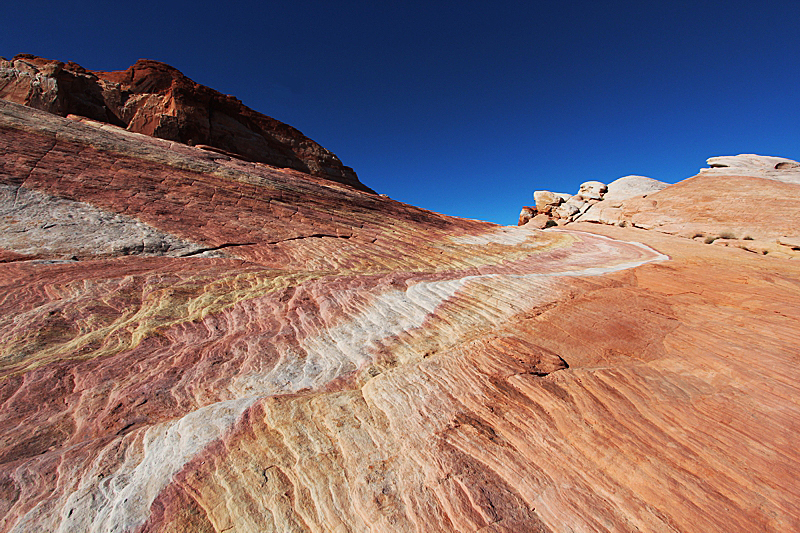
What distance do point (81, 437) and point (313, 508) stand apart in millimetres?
3510

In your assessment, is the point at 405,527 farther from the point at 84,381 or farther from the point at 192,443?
the point at 84,381

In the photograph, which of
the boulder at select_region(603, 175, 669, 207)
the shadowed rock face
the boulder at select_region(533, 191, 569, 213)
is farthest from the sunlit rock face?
the boulder at select_region(533, 191, 569, 213)

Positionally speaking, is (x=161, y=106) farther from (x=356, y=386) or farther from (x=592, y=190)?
(x=592, y=190)

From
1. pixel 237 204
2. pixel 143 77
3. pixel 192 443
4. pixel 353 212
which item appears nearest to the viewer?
pixel 192 443

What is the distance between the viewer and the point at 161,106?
35.9 metres

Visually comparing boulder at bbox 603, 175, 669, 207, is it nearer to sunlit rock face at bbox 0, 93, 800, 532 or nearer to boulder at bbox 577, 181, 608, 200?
boulder at bbox 577, 181, 608, 200

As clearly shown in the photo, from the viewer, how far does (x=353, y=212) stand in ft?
59.5

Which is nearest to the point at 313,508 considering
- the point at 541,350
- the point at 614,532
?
the point at 614,532

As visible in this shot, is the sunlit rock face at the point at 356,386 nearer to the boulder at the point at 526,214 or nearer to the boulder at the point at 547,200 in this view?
the boulder at the point at 547,200

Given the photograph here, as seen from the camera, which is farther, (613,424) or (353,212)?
(353,212)

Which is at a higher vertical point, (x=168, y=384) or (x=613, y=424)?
(x=613, y=424)

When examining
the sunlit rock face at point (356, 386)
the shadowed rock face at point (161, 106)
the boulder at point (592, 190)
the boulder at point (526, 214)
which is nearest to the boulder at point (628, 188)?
the boulder at point (592, 190)

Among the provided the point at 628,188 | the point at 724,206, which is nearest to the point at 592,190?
the point at 628,188

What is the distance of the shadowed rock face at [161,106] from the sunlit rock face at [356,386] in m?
24.6
